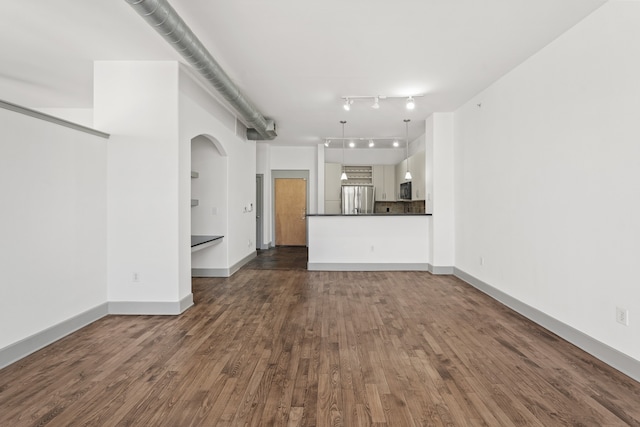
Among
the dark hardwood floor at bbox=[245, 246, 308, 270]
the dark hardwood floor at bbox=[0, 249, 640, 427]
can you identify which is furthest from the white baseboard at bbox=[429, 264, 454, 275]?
the dark hardwood floor at bbox=[245, 246, 308, 270]

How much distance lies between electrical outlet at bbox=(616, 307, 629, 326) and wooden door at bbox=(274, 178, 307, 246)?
23.0ft

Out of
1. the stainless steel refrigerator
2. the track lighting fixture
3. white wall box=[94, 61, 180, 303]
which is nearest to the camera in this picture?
white wall box=[94, 61, 180, 303]

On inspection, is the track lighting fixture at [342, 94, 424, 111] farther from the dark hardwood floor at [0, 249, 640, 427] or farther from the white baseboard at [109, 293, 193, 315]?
the white baseboard at [109, 293, 193, 315]

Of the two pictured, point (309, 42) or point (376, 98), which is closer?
point (309, 42)

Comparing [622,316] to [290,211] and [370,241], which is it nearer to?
[370,241]

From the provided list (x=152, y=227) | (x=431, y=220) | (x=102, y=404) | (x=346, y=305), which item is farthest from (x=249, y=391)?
(x=431, y=220)

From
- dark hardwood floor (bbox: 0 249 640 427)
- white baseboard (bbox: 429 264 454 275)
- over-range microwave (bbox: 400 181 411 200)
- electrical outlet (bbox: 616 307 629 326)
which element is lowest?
dark hardwood floor (bbox: 0 249 640 427)

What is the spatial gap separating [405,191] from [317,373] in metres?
6.04

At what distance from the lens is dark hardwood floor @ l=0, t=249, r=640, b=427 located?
1868mm

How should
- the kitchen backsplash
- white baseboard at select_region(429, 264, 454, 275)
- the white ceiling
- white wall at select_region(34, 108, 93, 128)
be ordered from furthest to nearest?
1. the kitchen backsplash
2. white baseboard at select_region(429, 264, 454, 275)
3. white wall at select_region(34, 108, 93, 128)
4. the white ceiling

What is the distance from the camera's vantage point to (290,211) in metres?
8.91

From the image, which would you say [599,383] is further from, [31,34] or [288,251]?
[288,251]

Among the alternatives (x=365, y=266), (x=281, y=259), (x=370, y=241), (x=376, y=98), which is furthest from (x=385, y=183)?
(x=376, y=98)

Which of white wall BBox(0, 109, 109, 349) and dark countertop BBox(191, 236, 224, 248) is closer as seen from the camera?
white wall BBox(0, 109, 109, 349)
